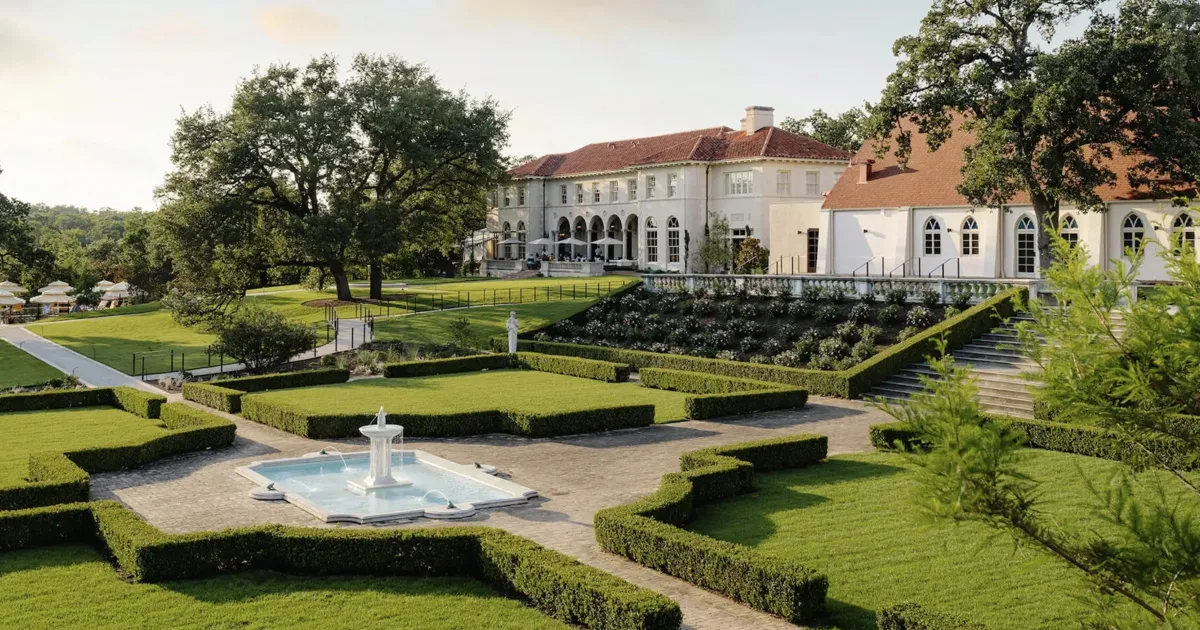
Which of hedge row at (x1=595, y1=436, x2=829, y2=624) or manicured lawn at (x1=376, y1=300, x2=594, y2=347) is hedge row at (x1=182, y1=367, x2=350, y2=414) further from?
hedge row at (x1=595, y1=436, x2=829, y2=624)

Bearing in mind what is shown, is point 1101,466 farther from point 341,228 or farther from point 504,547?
point 341,228

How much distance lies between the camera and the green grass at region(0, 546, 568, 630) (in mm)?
11602

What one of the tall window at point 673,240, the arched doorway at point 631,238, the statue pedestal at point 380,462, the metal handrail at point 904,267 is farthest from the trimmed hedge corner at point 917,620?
the arched doorway at point 631,238

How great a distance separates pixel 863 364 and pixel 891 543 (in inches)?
607

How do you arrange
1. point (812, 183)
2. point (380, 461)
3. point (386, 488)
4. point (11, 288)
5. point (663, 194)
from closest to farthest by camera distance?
1. point (386, 488)
2. point (380, 461)
3. point (812, 183)
4. point (11, 288)
5. point (663, 194)

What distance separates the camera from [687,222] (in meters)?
65.4

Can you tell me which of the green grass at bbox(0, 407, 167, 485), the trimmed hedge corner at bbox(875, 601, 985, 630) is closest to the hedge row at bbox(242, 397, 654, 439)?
the green grass at bbox(0, 407, 167, 485)

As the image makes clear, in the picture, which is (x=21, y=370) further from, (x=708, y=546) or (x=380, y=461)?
(x=708, y=546)

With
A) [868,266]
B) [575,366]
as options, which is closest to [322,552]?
[575,366]

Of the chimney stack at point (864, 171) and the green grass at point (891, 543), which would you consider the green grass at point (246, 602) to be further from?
the chimney stack at point (864, 171)

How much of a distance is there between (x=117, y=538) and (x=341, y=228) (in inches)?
1341

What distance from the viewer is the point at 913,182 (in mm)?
46188

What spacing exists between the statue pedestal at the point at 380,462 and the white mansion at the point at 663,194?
1498 inches

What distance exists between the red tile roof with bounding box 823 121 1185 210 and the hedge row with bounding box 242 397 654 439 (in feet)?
78.7
